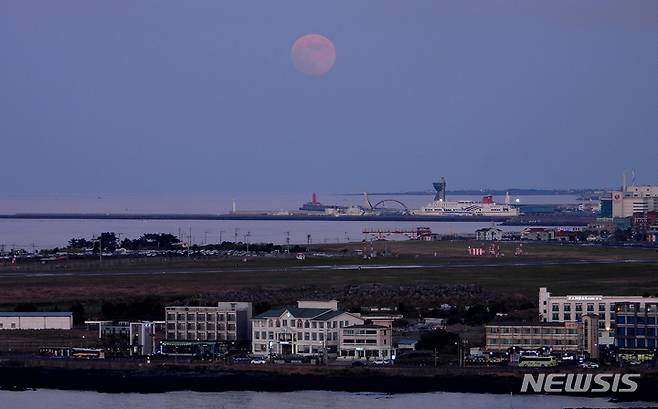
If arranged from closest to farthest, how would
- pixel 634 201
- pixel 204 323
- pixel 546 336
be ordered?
1. pixel 546 336
2. pixel 204 323
3. pixel 634 201

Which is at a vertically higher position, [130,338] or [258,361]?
[130,338]

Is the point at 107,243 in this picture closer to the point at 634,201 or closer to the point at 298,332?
the point at 298,332

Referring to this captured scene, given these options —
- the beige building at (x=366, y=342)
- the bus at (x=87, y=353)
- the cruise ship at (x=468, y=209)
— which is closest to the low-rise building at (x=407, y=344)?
the beige building at (x=366, y=342)

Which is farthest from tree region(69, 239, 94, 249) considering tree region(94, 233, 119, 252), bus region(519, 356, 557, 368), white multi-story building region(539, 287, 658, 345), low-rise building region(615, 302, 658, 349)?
bus region(519, 356, 557, 368)

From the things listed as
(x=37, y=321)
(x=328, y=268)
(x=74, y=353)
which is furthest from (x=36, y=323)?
(x=328, y=268)

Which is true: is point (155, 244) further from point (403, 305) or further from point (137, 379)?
point (137, 379)
